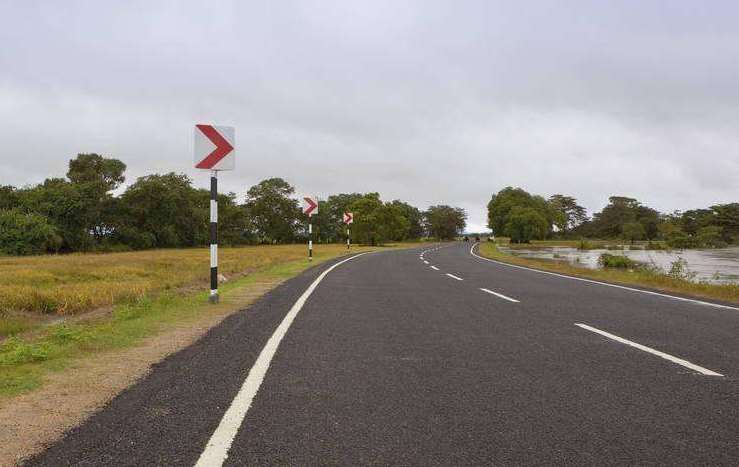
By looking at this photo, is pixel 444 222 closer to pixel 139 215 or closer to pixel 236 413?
Answer: pixel 139 215

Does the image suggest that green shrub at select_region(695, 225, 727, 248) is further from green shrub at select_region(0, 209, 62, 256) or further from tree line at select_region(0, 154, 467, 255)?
green shrub at select_region(0, 209, 62, 256)

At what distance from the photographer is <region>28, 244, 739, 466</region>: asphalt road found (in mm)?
2869

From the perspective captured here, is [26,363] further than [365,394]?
Yes

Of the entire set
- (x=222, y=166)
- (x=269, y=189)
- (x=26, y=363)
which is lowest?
(x=26, y=363)

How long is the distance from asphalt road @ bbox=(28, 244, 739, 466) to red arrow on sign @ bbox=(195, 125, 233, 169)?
351 centimetres

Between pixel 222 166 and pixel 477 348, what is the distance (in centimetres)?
612

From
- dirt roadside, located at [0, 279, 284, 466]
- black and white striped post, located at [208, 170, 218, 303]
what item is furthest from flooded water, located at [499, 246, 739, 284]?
dirt roadside, located at [0, 279, 284, 466]

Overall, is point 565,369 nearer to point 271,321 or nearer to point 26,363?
point 271,321

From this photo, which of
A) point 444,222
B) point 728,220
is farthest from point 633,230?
point 444,222

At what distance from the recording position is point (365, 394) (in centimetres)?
389

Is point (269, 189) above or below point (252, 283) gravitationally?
above

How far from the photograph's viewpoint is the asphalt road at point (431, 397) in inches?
113

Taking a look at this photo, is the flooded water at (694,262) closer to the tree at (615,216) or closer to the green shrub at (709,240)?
the green shrub at (709,240)

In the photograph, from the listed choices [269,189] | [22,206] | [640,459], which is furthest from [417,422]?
[269,189]
